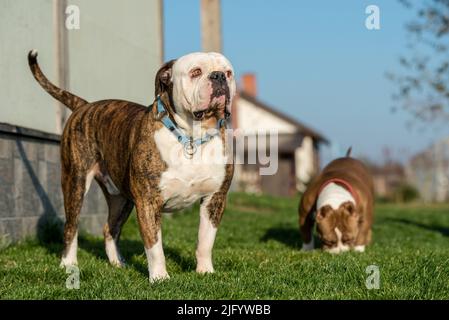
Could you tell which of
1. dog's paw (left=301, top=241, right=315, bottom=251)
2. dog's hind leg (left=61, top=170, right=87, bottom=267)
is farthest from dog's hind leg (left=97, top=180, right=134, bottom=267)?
dog's paw (left=301, top=241, right=315, bottom=251)

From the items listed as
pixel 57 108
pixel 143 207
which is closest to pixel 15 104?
pixel 57 108

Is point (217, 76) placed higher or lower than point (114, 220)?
higher

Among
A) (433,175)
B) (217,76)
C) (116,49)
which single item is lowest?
(433,175)

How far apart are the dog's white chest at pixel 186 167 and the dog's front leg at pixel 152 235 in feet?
0.49

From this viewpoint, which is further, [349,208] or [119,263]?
[349,208]

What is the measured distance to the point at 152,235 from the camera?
542 centimetres

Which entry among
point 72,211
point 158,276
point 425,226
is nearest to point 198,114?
point 158,276

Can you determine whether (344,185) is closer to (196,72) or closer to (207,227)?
(207,227)

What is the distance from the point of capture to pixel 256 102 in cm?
3950

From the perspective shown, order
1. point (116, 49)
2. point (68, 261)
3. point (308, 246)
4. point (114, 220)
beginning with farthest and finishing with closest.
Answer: point (116, 49), point (308, 246), point (114, 220), point (68, 261)

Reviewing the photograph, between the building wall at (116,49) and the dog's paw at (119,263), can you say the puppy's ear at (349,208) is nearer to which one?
the dog's paw at (119,263)

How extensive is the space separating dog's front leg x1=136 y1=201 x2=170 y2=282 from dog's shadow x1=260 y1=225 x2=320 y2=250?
4.25m

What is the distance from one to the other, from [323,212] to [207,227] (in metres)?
2.99
